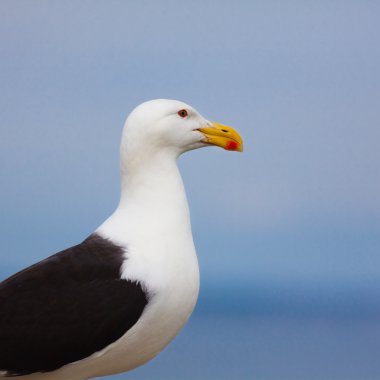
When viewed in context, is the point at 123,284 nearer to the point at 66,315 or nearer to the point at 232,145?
the point at 66,315

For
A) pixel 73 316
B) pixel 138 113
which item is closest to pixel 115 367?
pixel 73 316

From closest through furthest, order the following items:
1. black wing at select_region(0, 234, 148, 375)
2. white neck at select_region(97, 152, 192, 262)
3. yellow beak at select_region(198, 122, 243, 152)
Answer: black wing at select_region(0, 234, 148, 375) < white neck at select_region(97, 152, 192, 262) < yellow beak at select_region(198, 122, 243, 152)

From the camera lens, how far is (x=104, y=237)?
27.0 ft

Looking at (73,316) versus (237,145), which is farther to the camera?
(237,145)

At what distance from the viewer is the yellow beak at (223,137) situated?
28.2 feet

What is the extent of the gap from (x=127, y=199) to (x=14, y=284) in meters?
0.93

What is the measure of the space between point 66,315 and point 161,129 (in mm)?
1365

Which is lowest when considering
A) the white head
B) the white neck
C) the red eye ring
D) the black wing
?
the black wing

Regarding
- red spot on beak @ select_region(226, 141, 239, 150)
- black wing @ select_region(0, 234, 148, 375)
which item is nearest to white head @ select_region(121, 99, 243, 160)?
red spot on beak @ select_region(226, 141, 239, 150)

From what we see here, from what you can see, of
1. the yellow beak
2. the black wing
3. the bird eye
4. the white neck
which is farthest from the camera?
the yellow beak

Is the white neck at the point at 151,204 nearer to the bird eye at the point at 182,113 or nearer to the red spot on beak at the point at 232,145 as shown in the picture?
the bird eye at the point at 182,113

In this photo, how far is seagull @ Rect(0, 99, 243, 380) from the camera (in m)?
7.97

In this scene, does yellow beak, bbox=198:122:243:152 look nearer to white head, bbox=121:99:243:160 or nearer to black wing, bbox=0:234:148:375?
white head, bbox=121:99:243:160

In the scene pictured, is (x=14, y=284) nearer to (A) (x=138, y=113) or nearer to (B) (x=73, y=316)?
(B) (x=73, y=316)
